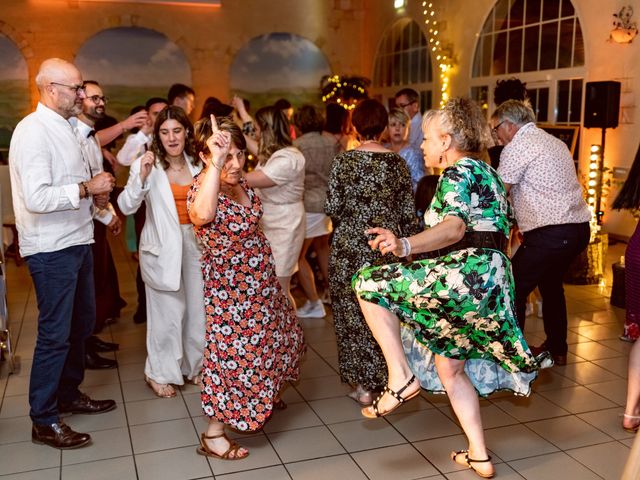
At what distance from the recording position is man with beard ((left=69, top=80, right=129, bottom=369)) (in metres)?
3.91

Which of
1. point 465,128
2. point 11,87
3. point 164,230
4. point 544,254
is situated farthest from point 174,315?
point 11,87

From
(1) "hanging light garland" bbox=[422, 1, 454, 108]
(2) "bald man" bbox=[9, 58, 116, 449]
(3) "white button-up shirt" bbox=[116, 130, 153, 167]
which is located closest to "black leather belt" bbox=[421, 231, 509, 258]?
(2) "bald man" bbox=[9, 58, 116, 449]

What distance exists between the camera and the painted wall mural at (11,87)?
11977 millimetres

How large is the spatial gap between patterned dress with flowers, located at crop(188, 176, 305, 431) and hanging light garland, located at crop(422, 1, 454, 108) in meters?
9.25

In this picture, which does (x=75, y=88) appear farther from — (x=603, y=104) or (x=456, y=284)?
(x=603, y=104)

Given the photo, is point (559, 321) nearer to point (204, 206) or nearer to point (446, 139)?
point (446, 139)

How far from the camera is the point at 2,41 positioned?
1195 cm

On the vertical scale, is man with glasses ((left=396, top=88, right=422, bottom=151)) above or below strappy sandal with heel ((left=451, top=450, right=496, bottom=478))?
above

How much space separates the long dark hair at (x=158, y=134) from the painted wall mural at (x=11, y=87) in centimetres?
955

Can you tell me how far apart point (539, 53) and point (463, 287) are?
7.98m

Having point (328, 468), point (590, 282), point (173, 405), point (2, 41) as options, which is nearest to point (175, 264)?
point (173, 405)

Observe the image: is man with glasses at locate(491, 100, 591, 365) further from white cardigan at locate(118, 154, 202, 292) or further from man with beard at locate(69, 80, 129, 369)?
man with beard at locate(69, 80, 129, 369)

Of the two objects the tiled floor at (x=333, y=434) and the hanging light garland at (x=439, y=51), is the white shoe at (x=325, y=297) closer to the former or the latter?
the tiled floor at (x=333, y=434)

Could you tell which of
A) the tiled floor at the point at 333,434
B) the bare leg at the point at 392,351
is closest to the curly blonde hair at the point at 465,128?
the bare leg at the point at 392,351
